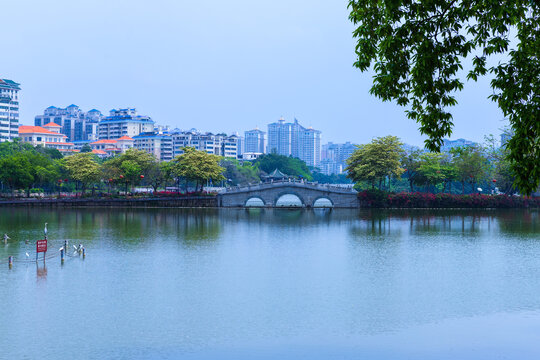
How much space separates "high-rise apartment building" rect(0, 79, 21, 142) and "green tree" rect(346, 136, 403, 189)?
101m

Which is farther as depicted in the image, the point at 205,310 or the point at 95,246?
the point at 95,246

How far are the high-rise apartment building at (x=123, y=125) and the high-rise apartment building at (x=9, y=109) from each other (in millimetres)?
36187

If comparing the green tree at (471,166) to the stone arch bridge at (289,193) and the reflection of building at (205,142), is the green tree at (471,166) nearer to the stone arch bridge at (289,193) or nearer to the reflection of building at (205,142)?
the stone arch bridge at (289,193)

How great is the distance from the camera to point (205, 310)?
21.5 metres

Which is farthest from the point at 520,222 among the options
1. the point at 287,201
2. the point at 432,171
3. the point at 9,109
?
the point at 9,109

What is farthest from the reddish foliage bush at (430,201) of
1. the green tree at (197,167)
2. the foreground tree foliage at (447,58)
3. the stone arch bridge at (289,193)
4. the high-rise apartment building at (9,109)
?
the high-rise apartment building at (9,109)

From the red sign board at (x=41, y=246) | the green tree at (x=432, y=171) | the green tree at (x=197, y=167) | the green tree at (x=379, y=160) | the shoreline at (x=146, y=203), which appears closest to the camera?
the red sign board at (x=41, y=246)

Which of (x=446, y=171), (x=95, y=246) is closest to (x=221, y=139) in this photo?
(x=446, y=171)

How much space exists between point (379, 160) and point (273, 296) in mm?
47966

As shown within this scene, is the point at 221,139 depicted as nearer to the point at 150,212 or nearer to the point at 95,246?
the point at 150,212

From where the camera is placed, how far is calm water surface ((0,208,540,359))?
1792cm

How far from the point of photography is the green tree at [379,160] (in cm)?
6969

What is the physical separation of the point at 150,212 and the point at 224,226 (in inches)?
630

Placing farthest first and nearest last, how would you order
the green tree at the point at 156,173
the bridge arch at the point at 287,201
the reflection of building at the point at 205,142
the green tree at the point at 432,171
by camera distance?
the reflection of building at the point at 205,142 < the green tree at the point at 156,173 < the green tree at the point at 432,171 < the bridge arch at the point at 287,201
